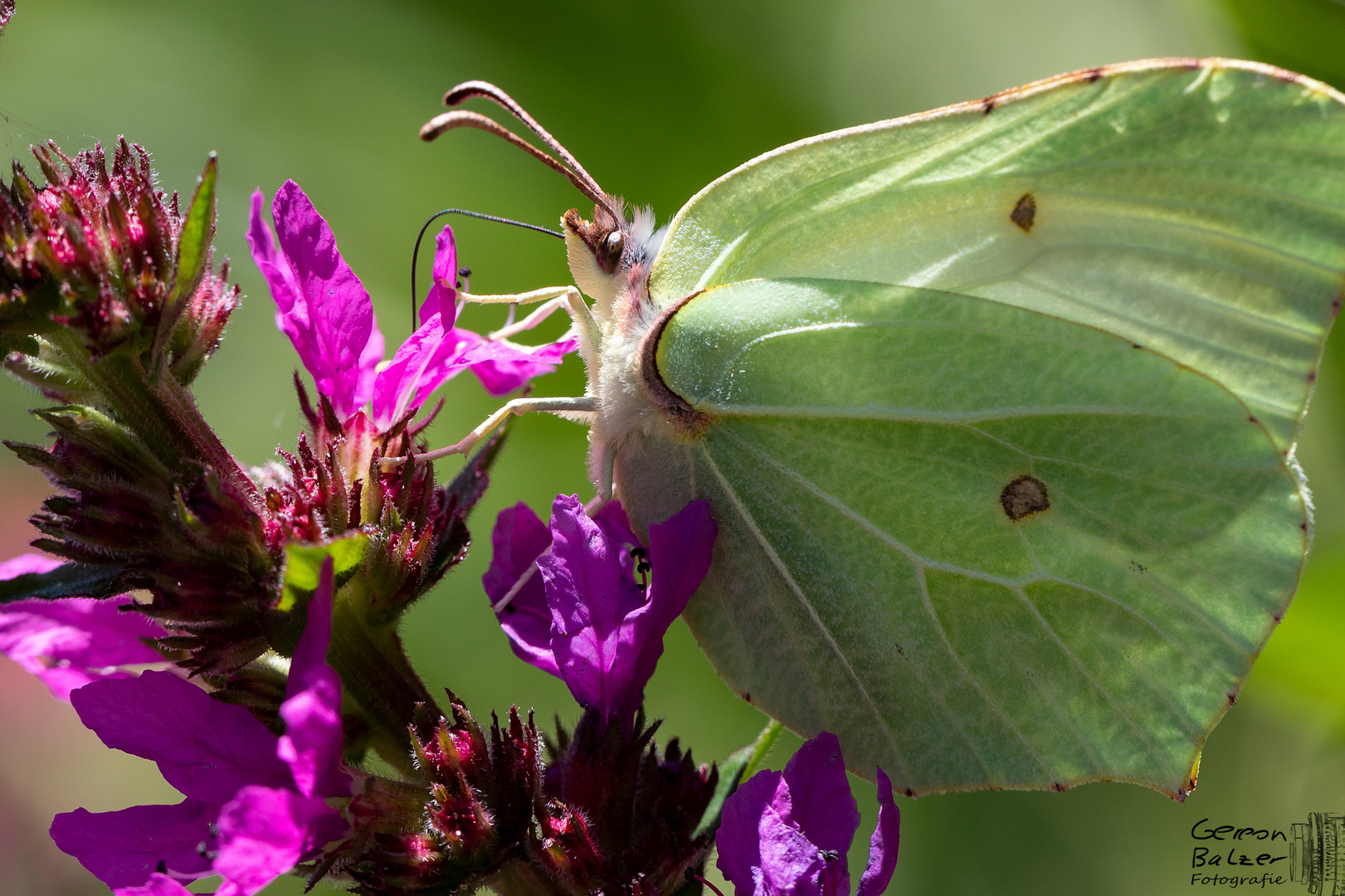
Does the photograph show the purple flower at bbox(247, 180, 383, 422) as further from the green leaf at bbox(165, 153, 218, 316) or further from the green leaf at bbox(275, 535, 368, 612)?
A: the green leaf at bbox(275, 535, 368, 612)

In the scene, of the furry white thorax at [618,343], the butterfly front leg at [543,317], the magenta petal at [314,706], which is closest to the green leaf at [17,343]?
the magenta petal at [314,706]

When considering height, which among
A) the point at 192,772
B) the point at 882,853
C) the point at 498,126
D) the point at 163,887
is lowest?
the point at 163,887

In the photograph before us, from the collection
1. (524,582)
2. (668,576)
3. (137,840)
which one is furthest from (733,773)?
(137,840)

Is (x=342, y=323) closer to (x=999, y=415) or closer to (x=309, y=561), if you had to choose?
(x=309, y=561)

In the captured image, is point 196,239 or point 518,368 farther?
point 518,368

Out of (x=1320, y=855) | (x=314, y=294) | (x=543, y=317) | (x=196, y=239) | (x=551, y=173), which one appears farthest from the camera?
(x=551, y=173)

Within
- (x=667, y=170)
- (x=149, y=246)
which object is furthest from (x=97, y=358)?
(x=667, y=170)

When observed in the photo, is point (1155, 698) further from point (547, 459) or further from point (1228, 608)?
point (547, 459)
